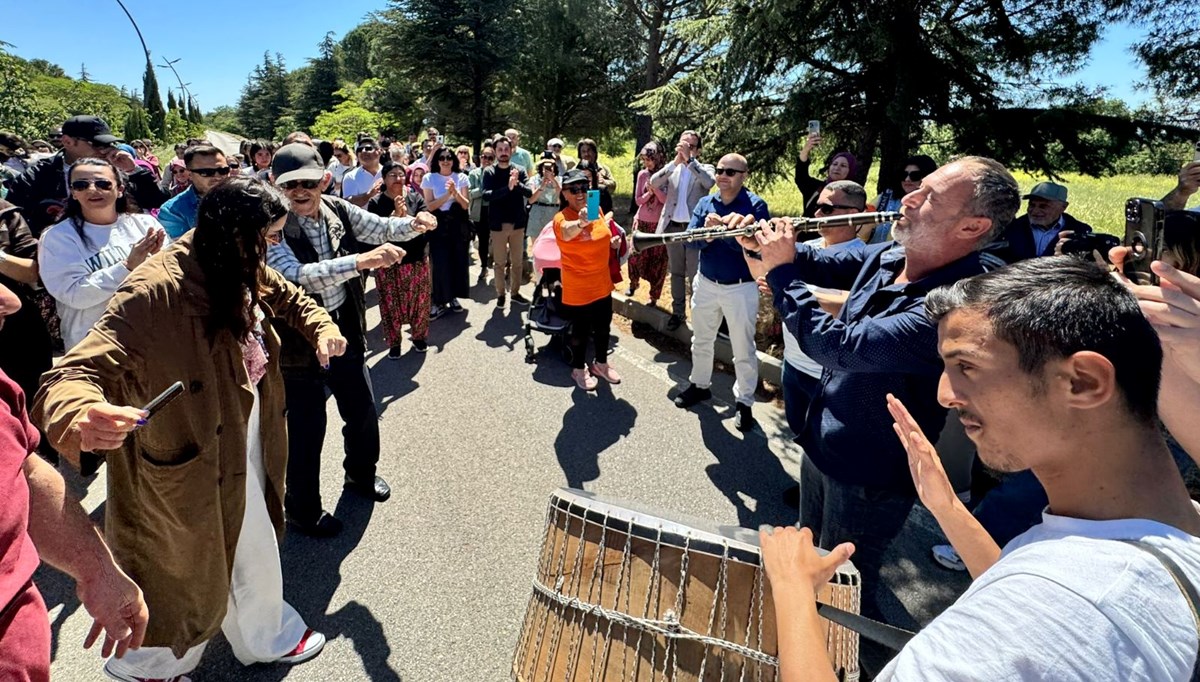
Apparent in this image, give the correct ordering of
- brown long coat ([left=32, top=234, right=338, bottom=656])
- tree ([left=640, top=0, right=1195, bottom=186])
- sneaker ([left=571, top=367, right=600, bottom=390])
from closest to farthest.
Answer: brown long coat ([left=32, top=234, right=338, bottom=656]) → sneaker ([left=571, top=367, right=600, bottom=390]) → tree ([left=640, top=0, right=1195, bottom=186])

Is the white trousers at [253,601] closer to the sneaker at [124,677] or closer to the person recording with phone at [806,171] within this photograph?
the sneaker at [124,677]

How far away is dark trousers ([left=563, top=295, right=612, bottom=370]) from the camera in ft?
17.5

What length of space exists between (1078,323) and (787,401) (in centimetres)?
228

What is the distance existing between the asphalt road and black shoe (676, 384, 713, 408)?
4.1 inches

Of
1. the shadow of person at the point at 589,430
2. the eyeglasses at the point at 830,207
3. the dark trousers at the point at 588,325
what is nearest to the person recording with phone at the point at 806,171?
the eyeglasses at the point at 830,207

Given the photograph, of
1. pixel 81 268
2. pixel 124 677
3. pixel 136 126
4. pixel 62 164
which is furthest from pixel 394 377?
pixel 136 126

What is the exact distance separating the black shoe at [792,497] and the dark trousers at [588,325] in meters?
2.20

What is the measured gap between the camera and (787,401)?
326 centimetres

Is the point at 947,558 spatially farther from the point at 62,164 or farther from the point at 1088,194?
the point at 1088,194

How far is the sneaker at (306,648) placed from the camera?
8.51 ft

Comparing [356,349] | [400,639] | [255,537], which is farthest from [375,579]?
[356,349]

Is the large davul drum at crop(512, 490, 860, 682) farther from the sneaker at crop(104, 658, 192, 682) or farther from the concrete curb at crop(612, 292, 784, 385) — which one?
the concrete curb at crop(612, 292, 784, 385)

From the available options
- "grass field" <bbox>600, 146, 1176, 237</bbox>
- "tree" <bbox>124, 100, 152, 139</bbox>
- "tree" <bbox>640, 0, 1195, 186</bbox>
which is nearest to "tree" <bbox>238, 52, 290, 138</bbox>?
"tree" <bbox>124, 100, 152, 139</bbox>

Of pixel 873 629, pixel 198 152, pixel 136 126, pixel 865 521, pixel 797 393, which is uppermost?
pixel 136 126
